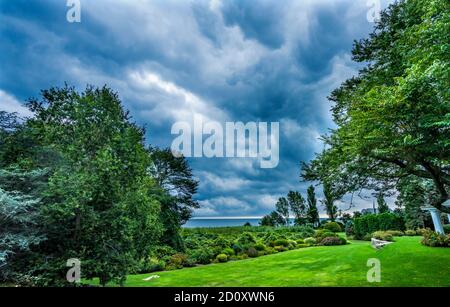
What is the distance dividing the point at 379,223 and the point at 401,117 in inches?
637

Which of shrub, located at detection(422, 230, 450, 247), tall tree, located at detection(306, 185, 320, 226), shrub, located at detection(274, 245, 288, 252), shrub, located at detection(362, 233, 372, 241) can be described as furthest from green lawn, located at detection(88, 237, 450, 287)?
tall tree, located at detection(306, 185, 320, 226)

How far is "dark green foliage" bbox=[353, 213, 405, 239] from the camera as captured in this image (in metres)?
19.8

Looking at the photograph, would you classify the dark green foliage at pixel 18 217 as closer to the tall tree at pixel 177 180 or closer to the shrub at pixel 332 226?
the tall tree at pixel 177 180

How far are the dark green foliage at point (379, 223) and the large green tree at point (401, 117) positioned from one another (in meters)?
11.8

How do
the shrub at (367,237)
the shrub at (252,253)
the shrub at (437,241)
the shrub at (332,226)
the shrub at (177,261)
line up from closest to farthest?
the shrub at (437,241) → the shrub at (177,261) → the shrub at (252,253) → the shrub at (367,237) → the shrub at (332,226)

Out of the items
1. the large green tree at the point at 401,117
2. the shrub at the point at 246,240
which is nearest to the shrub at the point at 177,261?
the shrub at the point at 246,240

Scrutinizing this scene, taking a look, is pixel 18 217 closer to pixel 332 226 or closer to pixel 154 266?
pixel 154 266

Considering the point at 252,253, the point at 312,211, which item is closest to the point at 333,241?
the point at 252,253

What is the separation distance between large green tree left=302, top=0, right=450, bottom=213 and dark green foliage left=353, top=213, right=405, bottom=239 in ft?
38.8

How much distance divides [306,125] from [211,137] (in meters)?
4.07

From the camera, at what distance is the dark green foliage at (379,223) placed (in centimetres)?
1984

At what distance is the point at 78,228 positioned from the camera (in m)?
6.39
